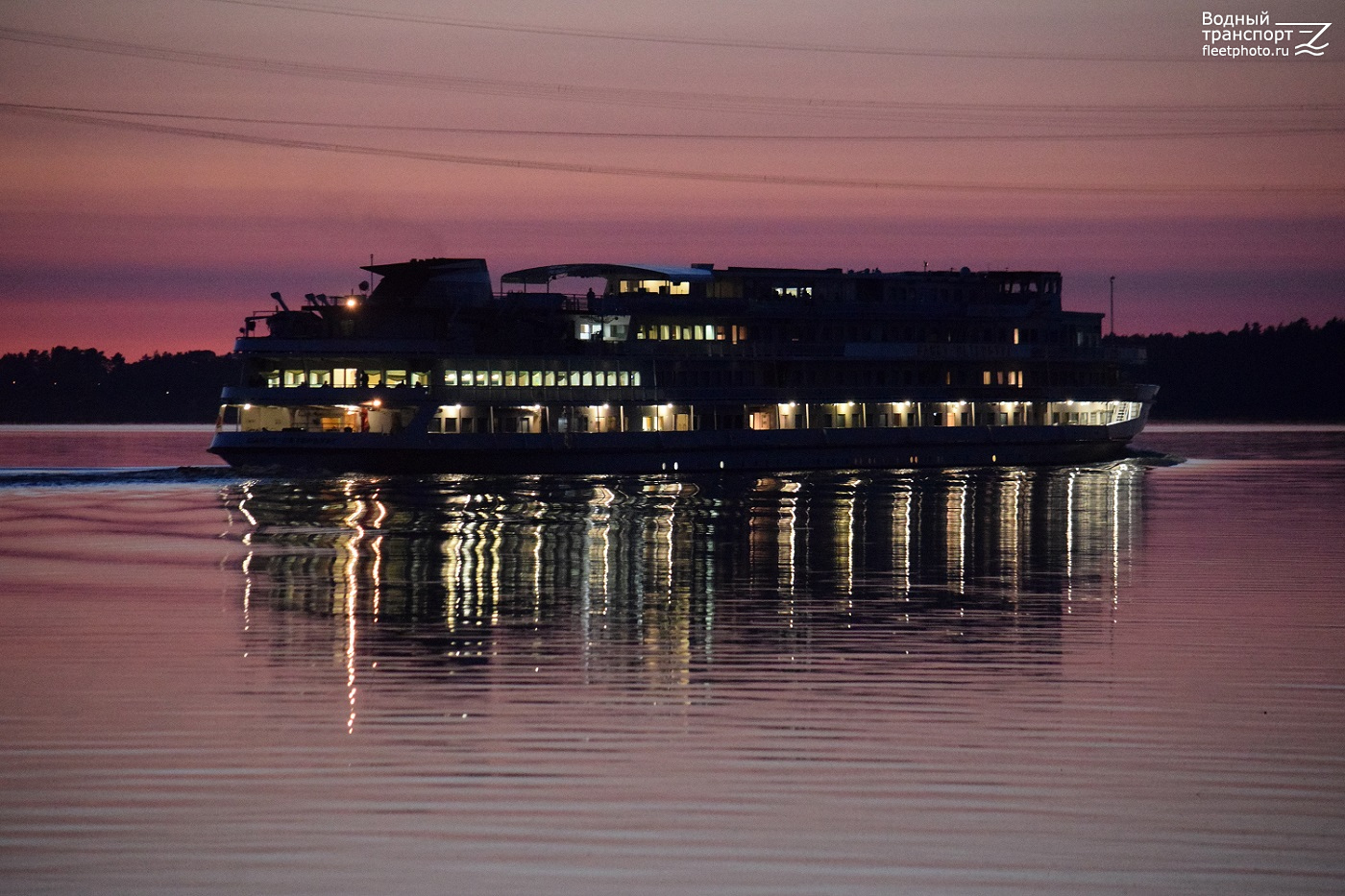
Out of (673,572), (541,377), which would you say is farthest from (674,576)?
(541,377)

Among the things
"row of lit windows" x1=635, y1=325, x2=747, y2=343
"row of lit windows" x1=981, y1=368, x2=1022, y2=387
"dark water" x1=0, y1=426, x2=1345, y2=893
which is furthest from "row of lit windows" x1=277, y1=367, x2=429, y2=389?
"row of lit windows" x1=981, y1=368, x2=1022, y2=387

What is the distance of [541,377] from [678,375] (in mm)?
10692

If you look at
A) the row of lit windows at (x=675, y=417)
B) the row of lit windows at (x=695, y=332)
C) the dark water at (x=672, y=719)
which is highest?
the row of lit windows at (x=695, y=332)

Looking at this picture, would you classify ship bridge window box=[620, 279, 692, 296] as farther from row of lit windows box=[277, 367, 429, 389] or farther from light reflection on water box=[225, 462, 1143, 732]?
light reflection on water box=[225, 462, 1143, 732]

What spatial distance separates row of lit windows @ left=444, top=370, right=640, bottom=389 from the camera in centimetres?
9312

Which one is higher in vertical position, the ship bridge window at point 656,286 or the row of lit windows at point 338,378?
the ship bridge window at point 656,286

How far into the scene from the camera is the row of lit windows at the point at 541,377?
93.1m

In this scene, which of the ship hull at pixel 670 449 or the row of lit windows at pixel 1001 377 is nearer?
the ship hull at pixel 670 449

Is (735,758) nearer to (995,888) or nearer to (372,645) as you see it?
(995,888)

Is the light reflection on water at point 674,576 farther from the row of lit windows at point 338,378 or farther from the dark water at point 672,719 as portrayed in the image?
the row of lit windows at point 338,378

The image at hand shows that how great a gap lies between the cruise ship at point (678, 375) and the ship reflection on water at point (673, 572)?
7.59 meters

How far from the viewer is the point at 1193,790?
19.1 metres

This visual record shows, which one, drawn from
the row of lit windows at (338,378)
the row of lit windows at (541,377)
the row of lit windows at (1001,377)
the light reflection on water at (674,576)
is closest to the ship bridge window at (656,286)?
the row of lit windows at (541,377)

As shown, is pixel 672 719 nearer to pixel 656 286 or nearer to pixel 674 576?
pixel 674 576
